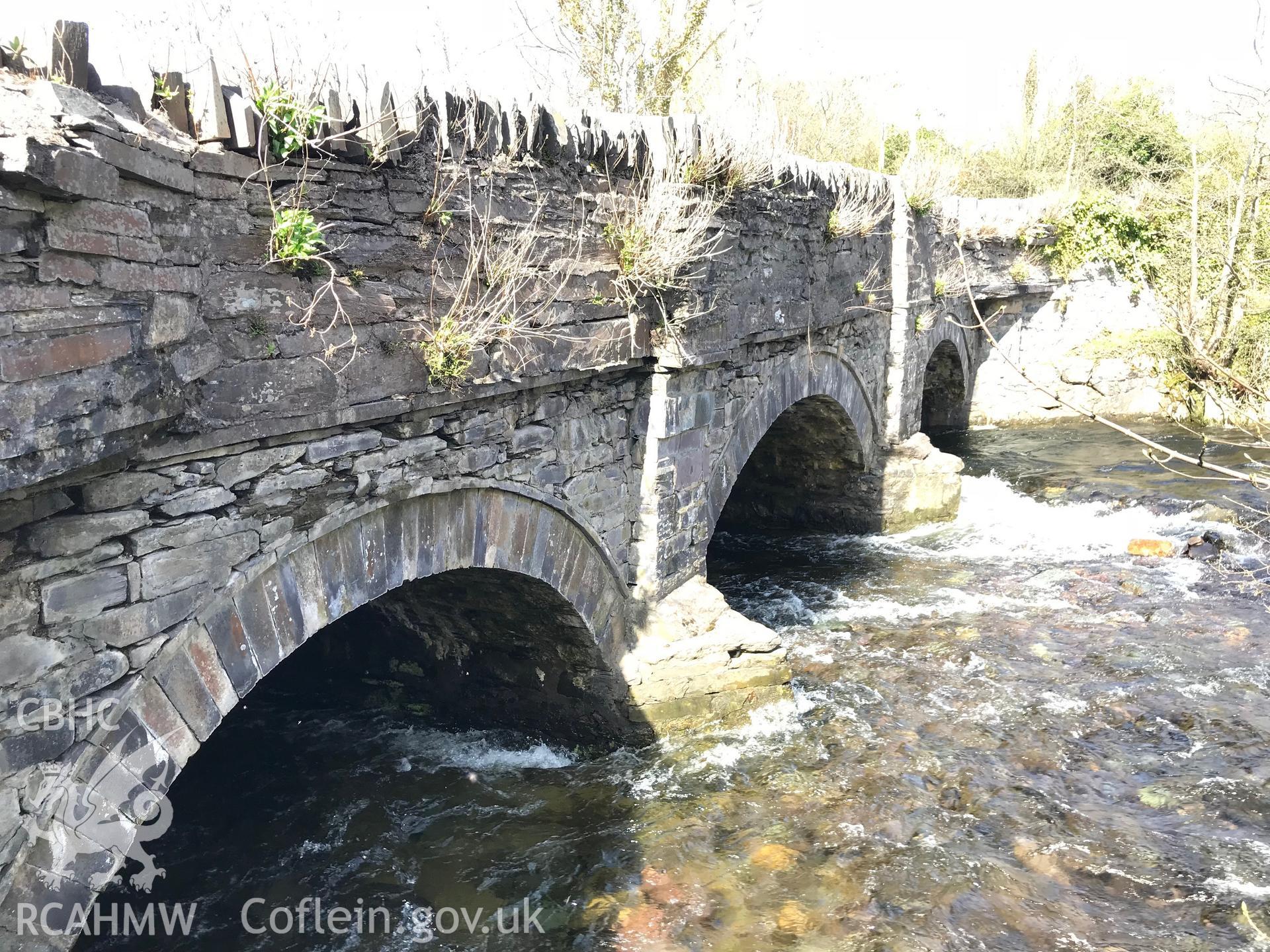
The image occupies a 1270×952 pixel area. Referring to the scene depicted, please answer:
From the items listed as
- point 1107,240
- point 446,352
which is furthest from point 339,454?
point 1107,240

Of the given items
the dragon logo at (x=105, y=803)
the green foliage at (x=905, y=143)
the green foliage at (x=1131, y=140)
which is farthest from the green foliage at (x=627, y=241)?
the green foliage at (x=1131, y=140)

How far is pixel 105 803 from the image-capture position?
9.73ft

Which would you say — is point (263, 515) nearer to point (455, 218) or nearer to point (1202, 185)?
point (455, 218)

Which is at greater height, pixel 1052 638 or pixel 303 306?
pixel 303 306

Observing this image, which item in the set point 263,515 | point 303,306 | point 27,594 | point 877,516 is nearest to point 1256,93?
point 303,306

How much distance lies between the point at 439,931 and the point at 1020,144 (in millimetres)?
20044

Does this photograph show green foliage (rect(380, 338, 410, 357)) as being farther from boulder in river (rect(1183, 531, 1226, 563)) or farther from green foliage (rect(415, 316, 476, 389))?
→ boulder in river (rect(1183, 531, 1226, 563))

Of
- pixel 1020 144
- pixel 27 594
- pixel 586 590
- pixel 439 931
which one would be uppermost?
pixel 1020 144

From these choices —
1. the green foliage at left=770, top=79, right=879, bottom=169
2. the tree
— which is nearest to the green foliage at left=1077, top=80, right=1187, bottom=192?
the tree

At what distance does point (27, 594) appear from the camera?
2.75 metres

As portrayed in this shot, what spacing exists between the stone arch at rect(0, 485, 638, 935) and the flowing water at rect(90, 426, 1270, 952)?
3.95ft

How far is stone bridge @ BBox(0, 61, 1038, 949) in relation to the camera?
267 cm

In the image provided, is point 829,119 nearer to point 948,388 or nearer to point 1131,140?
point 948,388

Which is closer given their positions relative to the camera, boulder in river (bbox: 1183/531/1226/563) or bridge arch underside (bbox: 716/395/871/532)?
boulder in river (bbox: 1183/531/1226/563)
